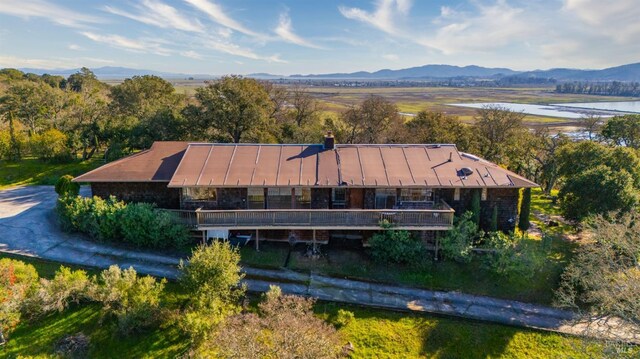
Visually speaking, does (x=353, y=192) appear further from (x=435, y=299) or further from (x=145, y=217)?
(x=145, y=217)

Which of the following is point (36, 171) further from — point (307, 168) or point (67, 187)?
point (307, 168)

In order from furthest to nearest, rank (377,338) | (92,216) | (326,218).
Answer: (92,216)
(326,218)
(377,338)

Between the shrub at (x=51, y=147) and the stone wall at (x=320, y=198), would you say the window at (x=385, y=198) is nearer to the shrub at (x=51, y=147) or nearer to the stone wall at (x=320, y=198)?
the stone wall at (x=320, y=198)

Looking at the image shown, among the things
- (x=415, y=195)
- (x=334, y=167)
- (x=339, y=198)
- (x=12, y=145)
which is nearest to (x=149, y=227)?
(x=339, y=198)

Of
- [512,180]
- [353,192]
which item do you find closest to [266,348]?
[353,192]

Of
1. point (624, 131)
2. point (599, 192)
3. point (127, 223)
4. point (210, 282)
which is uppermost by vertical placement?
point (624, 131)

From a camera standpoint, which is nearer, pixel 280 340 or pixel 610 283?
pixel 280 340

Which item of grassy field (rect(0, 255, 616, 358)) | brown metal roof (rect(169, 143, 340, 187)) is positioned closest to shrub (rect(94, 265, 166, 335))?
grassy field (rect(0, 255, 616, 358))
